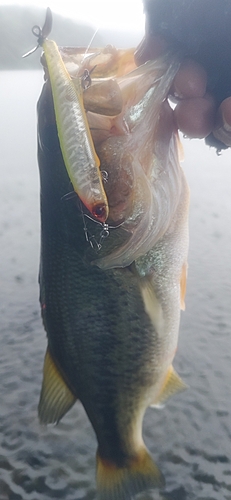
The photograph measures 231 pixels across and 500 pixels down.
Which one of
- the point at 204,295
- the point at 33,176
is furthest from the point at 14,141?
the point at 204,295

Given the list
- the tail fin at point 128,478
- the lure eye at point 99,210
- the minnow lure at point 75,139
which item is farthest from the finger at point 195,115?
the tail fin at point 128,478

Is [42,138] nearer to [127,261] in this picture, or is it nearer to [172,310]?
[127,261]

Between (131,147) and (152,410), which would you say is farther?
(152,410)

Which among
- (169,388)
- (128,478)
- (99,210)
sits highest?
(99,210)

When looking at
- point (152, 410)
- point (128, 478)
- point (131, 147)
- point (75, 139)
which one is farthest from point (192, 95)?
point (152, 410)

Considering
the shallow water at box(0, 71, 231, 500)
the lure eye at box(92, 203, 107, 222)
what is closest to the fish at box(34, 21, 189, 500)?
the lure eye at box(92, 203, 107, 222)

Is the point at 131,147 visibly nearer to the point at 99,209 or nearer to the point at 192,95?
the point at 192,95

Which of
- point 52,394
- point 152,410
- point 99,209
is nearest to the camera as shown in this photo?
point 99,209
